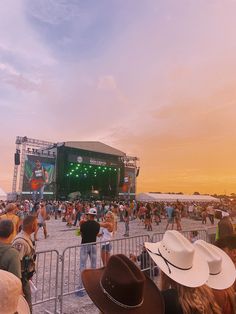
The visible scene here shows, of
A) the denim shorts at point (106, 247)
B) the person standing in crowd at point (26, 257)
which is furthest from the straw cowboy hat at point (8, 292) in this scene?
the denim shorts at point (106, 247)

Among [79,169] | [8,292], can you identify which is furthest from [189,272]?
[79,169]

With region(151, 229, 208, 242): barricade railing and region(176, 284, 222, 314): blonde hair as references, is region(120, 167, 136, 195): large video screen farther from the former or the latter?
region(176, 284, 222, 314): blonde hair

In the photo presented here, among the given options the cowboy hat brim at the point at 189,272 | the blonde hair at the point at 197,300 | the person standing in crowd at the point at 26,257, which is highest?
the cowboy hat brim at the point at 189,272

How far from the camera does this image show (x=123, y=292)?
5.74 feet

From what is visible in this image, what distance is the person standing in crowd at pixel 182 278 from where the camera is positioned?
1898 mm

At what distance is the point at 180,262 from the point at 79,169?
1594 inches

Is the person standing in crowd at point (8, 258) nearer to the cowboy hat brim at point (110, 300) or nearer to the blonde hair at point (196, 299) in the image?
the cowboy hat brim at point (110, 300)

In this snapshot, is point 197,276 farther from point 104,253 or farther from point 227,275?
point 104,253

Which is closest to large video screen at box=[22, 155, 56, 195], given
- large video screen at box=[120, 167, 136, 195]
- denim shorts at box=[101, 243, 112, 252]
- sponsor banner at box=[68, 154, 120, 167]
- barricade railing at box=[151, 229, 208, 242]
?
sponsor banner at box=[68, 154, 120, 167]

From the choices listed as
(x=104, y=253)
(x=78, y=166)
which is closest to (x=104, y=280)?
(x=104, y=253)

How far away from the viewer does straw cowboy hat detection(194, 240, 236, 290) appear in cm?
224

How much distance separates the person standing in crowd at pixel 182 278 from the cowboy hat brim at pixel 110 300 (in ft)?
0.29

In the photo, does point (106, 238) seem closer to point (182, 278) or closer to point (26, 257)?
point (26, 257)

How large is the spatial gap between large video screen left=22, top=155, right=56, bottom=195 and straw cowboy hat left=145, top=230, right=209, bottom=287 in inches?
1309
